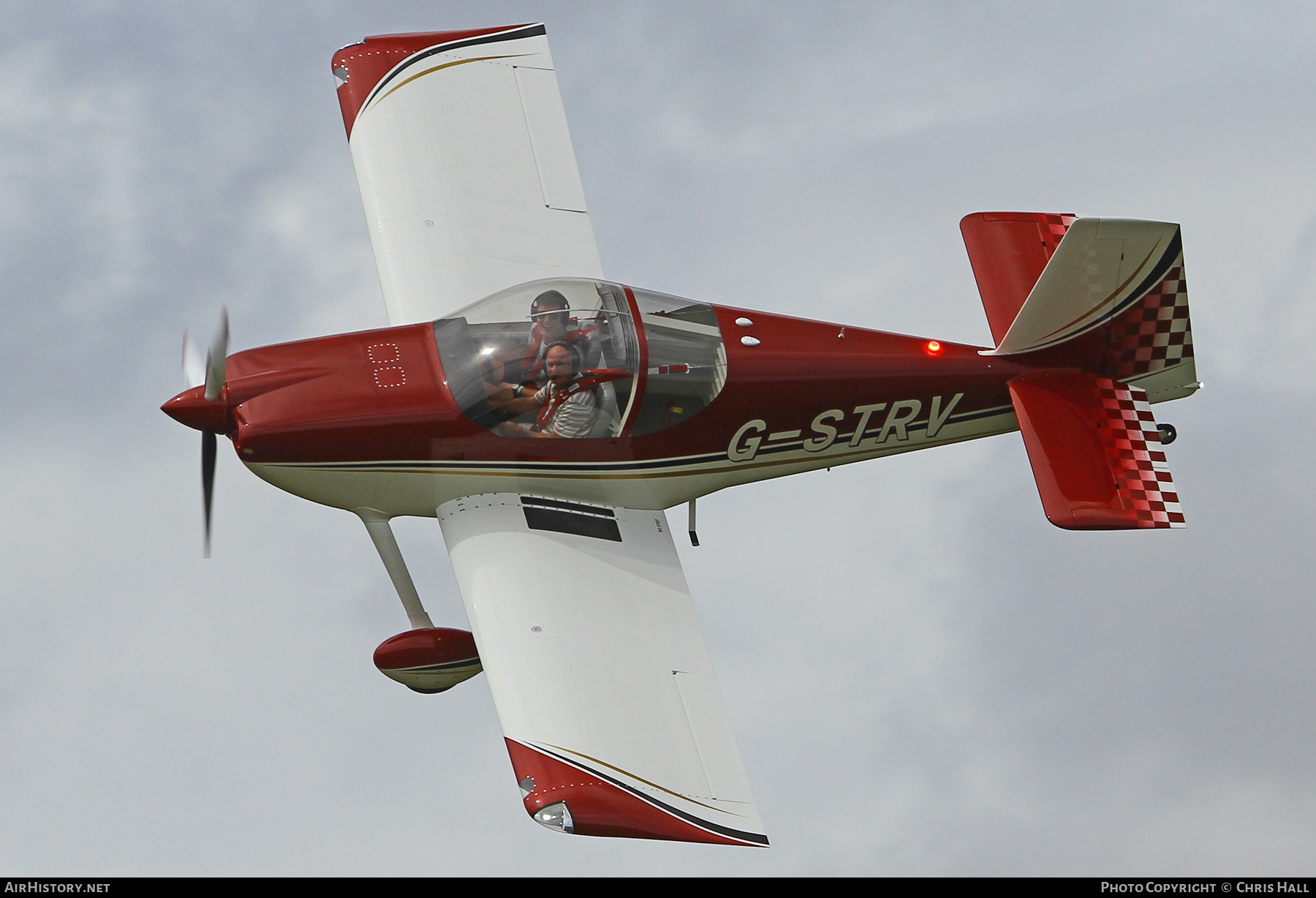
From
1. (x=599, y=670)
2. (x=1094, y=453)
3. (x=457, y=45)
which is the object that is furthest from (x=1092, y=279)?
(x=457, y=45)

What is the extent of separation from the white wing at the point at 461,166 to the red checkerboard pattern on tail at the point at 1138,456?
4010mm

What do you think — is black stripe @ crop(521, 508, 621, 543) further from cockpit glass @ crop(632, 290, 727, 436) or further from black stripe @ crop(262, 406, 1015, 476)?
cockpit glass @ crop(632, 290, 727, 436)

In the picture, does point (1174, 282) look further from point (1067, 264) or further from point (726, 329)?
point (726, 329)

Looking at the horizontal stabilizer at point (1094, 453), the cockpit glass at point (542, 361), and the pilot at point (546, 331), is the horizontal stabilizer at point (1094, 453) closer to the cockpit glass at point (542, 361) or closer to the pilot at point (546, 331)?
the cockpit glass at point (542, 361)

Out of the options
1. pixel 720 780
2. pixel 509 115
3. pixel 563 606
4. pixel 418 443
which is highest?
pixel 509 115

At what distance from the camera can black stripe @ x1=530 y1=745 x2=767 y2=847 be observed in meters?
9.88

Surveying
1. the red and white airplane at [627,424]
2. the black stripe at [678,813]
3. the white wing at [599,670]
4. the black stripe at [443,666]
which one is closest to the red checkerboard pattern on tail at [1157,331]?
the red and white airplane at [627,424]

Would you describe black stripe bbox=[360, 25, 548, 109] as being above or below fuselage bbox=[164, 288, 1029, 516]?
above

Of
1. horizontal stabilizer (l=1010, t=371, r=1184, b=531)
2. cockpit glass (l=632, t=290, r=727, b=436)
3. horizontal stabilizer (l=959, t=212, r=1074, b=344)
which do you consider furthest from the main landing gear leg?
horizontal stabilizer (l=959, t=212, r=1074, b=344)

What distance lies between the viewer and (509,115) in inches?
530

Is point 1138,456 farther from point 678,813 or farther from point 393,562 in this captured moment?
point 393,562

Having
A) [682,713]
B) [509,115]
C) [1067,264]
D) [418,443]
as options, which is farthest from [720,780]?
[509,115]

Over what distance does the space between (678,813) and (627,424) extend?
2771 millimetres

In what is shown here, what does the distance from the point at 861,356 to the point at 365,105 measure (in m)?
4.57
